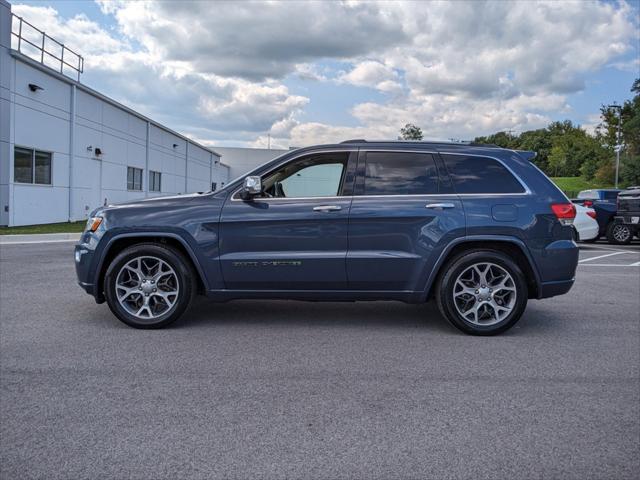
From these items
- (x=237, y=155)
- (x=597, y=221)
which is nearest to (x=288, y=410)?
(x=597, y=221)

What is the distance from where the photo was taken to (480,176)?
5766 millimetres

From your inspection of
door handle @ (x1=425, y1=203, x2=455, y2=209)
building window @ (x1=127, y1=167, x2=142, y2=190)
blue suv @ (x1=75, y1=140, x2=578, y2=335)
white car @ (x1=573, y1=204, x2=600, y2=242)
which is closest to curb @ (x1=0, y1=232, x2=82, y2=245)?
blue suv @ (x1=75, y1=140, x2=578, y2=335)

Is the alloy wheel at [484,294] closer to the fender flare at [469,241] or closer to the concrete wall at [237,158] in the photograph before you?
the fender flare at [469,241]

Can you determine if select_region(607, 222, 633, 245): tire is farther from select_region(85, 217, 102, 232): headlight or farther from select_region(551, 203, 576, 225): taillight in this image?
select_region(85, 217, 102, 232): headlight

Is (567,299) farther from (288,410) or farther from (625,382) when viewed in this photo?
(288,410)

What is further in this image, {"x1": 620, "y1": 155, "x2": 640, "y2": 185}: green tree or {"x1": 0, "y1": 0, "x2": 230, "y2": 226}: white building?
{"x1": 620, "y1": 155, "x2": 640, "y2": 185}: green tree

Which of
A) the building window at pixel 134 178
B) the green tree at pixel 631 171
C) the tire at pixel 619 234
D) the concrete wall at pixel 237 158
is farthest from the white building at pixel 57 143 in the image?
the green tree at pixel 631 171

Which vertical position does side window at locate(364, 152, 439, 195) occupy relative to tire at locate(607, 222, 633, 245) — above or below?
above

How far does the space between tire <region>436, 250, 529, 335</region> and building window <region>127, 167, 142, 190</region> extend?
89.2 ft

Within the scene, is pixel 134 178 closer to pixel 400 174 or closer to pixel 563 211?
pixel 400 174

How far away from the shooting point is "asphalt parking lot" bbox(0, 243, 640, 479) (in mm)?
2957

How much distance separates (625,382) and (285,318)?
3.27 metres

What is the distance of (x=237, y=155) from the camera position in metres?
63.2

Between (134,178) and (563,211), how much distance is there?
2864 centimetres
